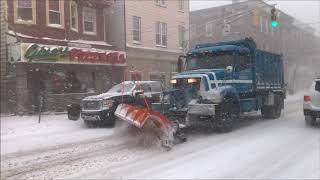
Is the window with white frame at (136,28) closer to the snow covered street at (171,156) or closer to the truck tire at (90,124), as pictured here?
the truck tire at (90,124)

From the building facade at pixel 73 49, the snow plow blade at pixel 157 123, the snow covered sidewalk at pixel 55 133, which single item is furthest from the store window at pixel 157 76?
the snow plow blade at pixel 157 123

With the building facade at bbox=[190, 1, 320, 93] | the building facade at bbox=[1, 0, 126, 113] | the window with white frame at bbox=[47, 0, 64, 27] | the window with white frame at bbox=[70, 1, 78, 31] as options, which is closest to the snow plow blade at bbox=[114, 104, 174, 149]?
the building facade at bbox=[1, 0, 126, 113]

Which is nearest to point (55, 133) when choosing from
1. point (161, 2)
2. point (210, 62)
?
point (210, 62)

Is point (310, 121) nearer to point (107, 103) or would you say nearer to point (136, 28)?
point (107, 103)

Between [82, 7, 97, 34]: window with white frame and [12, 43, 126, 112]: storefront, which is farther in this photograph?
[82, 7, 97, 34]: window with white frame

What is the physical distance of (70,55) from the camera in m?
23.7

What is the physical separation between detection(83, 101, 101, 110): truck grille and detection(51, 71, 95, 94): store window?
6216mm

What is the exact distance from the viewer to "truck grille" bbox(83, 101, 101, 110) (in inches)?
664

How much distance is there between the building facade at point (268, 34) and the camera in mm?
46956

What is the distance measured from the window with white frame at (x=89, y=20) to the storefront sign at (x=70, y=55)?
247cm

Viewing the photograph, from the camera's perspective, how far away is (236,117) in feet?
48.2

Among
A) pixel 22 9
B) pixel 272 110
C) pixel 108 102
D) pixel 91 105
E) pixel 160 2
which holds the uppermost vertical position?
pixel 160 2

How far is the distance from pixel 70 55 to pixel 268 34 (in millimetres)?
35434

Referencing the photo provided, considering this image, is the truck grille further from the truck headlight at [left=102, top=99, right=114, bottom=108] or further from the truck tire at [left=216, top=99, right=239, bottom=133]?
the truck tire at [left=216, top=99, right=239, bottom=133]
